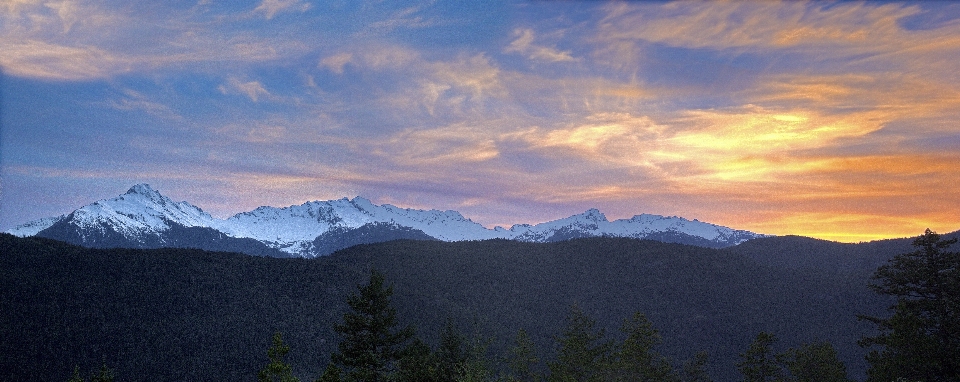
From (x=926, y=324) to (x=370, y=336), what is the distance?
3628 cm

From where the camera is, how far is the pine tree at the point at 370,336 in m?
34.5

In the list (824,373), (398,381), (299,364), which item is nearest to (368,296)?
(398,381)

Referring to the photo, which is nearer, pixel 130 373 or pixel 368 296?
pixel 368 296

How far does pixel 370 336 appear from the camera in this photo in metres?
35.2

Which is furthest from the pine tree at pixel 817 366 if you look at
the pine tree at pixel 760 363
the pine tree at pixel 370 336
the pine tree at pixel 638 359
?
the pine tree at pixel 370 336

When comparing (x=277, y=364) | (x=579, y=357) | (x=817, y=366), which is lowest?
(x=817, y=366)

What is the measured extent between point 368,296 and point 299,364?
559ft

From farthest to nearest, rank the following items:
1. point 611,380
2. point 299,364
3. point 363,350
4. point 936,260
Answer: point 299,364, point 611,380, point 936,260, point 363,350

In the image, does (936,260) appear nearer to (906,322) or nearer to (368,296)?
(906,322)

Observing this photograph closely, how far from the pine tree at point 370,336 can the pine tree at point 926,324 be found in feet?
105

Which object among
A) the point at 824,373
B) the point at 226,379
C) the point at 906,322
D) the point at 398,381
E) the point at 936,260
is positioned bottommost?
the point at 226,379

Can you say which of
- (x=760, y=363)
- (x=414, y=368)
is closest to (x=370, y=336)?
(x=414, y=368)

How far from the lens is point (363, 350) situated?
1383 inches

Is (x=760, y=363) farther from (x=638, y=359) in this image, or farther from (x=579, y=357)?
(x=579, y=357)
